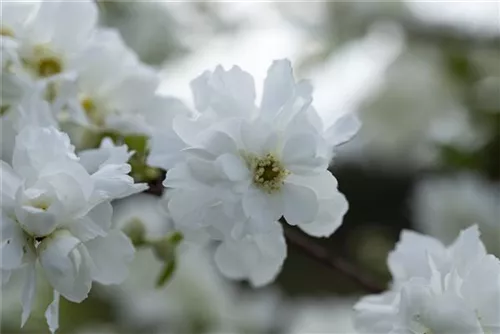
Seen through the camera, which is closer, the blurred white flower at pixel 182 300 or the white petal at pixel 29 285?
the white petal at pixel 29 285

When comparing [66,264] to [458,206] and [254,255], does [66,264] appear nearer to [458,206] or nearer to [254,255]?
[254,255]

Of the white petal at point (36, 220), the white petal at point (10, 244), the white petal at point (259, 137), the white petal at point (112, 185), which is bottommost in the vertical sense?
the white petal at point (10, 244)

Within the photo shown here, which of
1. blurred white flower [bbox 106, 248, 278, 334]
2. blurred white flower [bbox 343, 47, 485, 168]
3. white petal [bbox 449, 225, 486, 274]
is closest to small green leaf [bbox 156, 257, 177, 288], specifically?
white petal [bbox 449, 225, 486, 274]

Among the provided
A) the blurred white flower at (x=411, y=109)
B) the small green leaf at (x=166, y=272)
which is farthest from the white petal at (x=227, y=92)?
the blurred white flower at (x=411, y=109)

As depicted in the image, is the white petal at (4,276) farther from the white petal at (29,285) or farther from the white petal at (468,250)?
the white petal at (468,250)

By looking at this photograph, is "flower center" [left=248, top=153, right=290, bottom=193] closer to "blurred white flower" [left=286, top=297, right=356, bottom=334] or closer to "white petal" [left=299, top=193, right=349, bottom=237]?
"white petal" [left=299, top=193, right=349, bottom=237]

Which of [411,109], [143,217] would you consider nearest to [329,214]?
[143,217]
